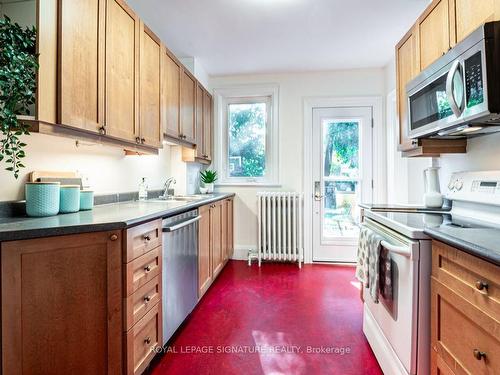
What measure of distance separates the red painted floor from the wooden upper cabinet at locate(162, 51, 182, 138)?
160 centimetres

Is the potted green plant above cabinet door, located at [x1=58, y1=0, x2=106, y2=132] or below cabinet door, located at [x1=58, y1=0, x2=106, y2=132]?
below

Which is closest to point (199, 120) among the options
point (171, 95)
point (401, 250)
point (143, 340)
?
point (171, 95)

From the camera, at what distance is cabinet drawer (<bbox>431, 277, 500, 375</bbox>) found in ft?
2.69

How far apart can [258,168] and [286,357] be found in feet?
8.20

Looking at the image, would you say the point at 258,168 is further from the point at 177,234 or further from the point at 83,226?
the point at 83,226

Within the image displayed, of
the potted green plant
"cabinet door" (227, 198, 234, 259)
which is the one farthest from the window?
"cabinet door" (227, 198, 234, 259)

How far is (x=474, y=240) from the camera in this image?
0.94m

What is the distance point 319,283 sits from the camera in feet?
9.63

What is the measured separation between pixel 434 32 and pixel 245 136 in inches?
96.0

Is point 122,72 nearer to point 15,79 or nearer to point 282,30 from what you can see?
point 15,79

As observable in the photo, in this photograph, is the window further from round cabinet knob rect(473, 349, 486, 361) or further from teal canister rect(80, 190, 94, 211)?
round cabinet knob rect(473, 349, 486, 361)

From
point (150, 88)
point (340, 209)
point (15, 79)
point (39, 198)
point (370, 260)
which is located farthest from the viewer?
point (340, 209)

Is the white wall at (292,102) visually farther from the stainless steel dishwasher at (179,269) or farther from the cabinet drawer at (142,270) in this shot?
the cabinet drawer at (142,270)

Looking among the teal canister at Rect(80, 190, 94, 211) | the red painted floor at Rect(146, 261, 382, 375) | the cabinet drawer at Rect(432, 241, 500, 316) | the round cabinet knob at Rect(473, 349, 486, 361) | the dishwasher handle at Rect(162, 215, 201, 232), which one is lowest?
the red painted floor at Rect(146, 261, 382, 375)
